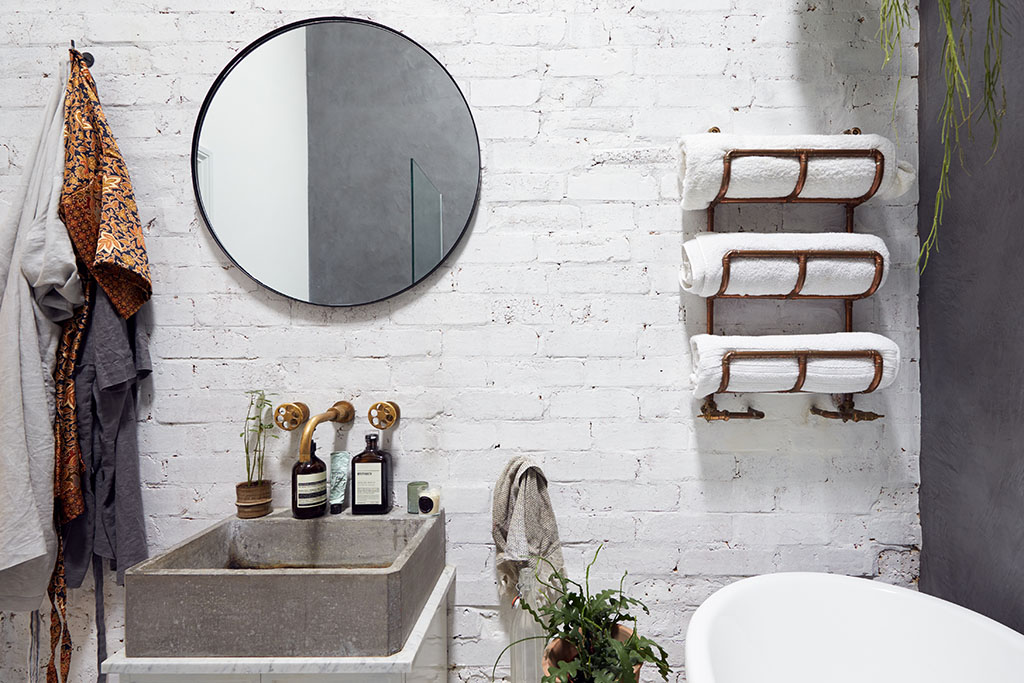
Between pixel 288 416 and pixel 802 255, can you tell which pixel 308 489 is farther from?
pixel 802 255

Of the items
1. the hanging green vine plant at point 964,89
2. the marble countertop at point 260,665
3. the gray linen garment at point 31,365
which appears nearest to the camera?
the marble countertop at point 260,665

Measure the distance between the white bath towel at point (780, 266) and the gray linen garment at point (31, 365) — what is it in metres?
1.34

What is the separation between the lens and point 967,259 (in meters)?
1.27

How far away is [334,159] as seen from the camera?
4.69 ft

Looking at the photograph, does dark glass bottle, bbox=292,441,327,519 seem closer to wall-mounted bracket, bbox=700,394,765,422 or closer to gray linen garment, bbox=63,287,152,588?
gray linen garment, bbox=63,287,152,588

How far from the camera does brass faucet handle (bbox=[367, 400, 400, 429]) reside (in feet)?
4.49

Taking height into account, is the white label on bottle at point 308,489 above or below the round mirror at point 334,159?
below

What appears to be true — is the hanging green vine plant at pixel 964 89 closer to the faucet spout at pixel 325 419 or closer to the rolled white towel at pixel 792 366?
the rolled white towel at pixel 792 366

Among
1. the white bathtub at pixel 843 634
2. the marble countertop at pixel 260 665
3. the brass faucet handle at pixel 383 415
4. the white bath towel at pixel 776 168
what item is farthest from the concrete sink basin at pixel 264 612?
the white bath towel at pixel 776 168

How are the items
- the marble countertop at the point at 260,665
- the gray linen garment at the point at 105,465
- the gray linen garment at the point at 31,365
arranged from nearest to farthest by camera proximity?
1. the marble countertop at the point at 260,665
2. the gray linen garment at the point at 31,365
3. the gray linen garment at the point at 105,465

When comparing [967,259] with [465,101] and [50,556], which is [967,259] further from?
[50,556]

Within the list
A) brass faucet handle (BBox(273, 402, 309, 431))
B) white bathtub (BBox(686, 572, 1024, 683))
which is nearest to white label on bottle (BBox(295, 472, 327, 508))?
brass faucet handle (BBox(273, 402, 309, 431))

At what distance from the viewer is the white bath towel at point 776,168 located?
1272mm

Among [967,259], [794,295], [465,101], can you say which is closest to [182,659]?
[465,101]
